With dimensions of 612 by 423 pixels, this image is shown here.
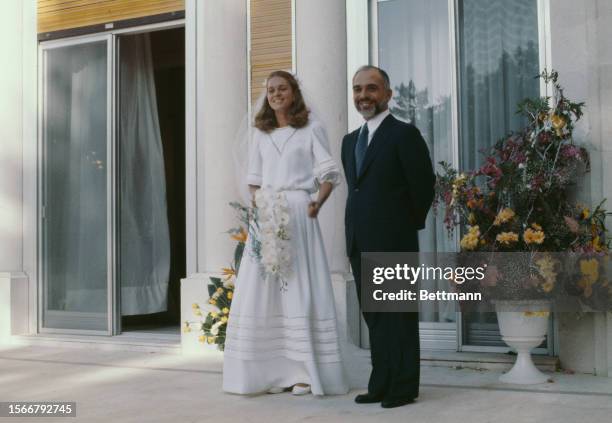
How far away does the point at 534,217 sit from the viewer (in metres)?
5.11

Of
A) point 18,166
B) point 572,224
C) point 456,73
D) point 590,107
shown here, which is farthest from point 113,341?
point 590,107

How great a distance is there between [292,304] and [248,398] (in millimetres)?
576

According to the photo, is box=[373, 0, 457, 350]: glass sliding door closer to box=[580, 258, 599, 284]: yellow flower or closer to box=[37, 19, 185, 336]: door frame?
box=[580, 258, 599, 284]: yellow flower

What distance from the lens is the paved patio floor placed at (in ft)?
13.0

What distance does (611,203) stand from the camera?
16.8 feet

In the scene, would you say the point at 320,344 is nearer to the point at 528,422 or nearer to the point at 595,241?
the point at 528,422

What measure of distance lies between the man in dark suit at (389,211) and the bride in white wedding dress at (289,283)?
0.33 m

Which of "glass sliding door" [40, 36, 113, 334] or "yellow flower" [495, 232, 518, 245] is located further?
"glass sliding door" [40, 36, 113, 334]

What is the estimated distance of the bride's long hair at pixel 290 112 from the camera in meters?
4.56

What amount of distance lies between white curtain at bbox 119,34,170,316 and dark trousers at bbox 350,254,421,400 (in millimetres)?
3812

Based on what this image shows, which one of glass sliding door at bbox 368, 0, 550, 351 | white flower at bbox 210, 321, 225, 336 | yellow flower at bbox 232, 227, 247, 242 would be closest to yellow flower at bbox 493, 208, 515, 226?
glass sliding door at bbox 368, 0, 550, 351

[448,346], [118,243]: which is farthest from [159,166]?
[448,346]

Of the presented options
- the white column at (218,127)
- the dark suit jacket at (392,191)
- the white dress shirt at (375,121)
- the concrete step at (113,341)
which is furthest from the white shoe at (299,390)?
the concrete step at (113,341)

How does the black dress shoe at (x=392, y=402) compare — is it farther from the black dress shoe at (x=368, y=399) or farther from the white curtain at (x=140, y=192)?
the white curtain at (x=140, y=192)
